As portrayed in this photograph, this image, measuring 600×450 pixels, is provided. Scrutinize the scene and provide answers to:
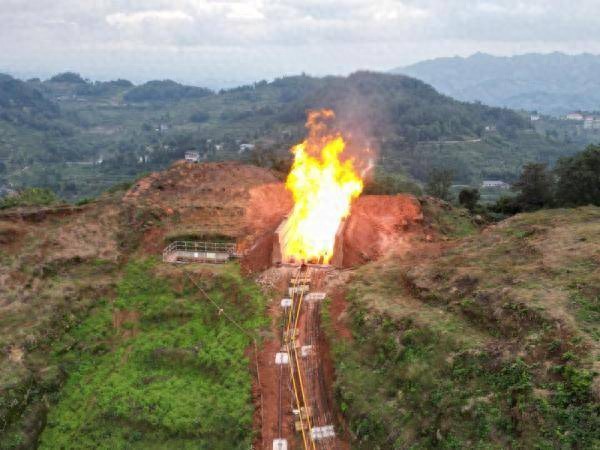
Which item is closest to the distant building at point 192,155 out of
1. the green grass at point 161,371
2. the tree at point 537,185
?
the tree at point 537,185

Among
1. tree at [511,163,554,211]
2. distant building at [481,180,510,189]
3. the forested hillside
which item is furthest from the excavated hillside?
distant building at [481,180,510,189]

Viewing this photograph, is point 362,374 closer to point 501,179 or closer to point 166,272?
point 166,272

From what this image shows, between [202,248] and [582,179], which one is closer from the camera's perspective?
[202,248]

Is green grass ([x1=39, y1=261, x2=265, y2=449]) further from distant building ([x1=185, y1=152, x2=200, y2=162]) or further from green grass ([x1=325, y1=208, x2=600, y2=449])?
distant building ([x1=185, y1=152, x2=200, y2=162])

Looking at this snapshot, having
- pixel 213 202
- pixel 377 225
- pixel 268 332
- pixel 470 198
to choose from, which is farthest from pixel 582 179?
pixel 268 332

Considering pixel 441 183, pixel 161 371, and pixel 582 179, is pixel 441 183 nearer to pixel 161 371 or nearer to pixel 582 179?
pixel 582 179
